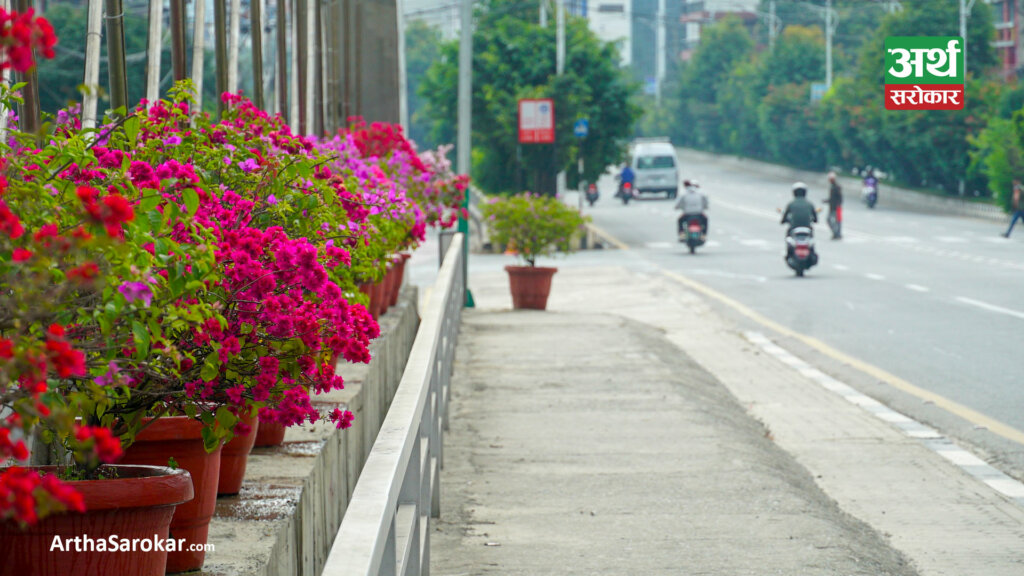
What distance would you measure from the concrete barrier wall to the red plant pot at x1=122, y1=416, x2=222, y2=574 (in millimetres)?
78

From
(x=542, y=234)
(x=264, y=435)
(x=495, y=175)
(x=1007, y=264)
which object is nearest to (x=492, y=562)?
(x=264, y=435)

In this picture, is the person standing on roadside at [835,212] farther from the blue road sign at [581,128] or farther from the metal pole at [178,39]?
the metal pole at [178,39]

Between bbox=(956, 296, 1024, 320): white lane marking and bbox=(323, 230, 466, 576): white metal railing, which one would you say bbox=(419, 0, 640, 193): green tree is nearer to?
bbox=(956, 296, 1024, 320): white lane marking

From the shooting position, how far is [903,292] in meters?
19.6

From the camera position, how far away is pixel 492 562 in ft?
18.1

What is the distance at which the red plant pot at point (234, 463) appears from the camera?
14.3 ft

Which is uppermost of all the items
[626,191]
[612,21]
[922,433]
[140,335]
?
[612,21]

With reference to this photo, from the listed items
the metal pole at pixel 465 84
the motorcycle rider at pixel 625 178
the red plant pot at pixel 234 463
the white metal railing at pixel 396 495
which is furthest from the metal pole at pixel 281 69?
the motorcycle rider at pixel 625 178

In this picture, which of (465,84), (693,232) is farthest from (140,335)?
(693,232)

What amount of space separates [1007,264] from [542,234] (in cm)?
1050

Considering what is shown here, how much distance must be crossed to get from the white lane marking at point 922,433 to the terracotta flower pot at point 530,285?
369 cm

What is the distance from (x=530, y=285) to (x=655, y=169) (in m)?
43.8

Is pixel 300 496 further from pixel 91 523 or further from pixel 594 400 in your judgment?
pixel 594 400

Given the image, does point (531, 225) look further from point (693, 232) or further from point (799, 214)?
point (693, 232)
